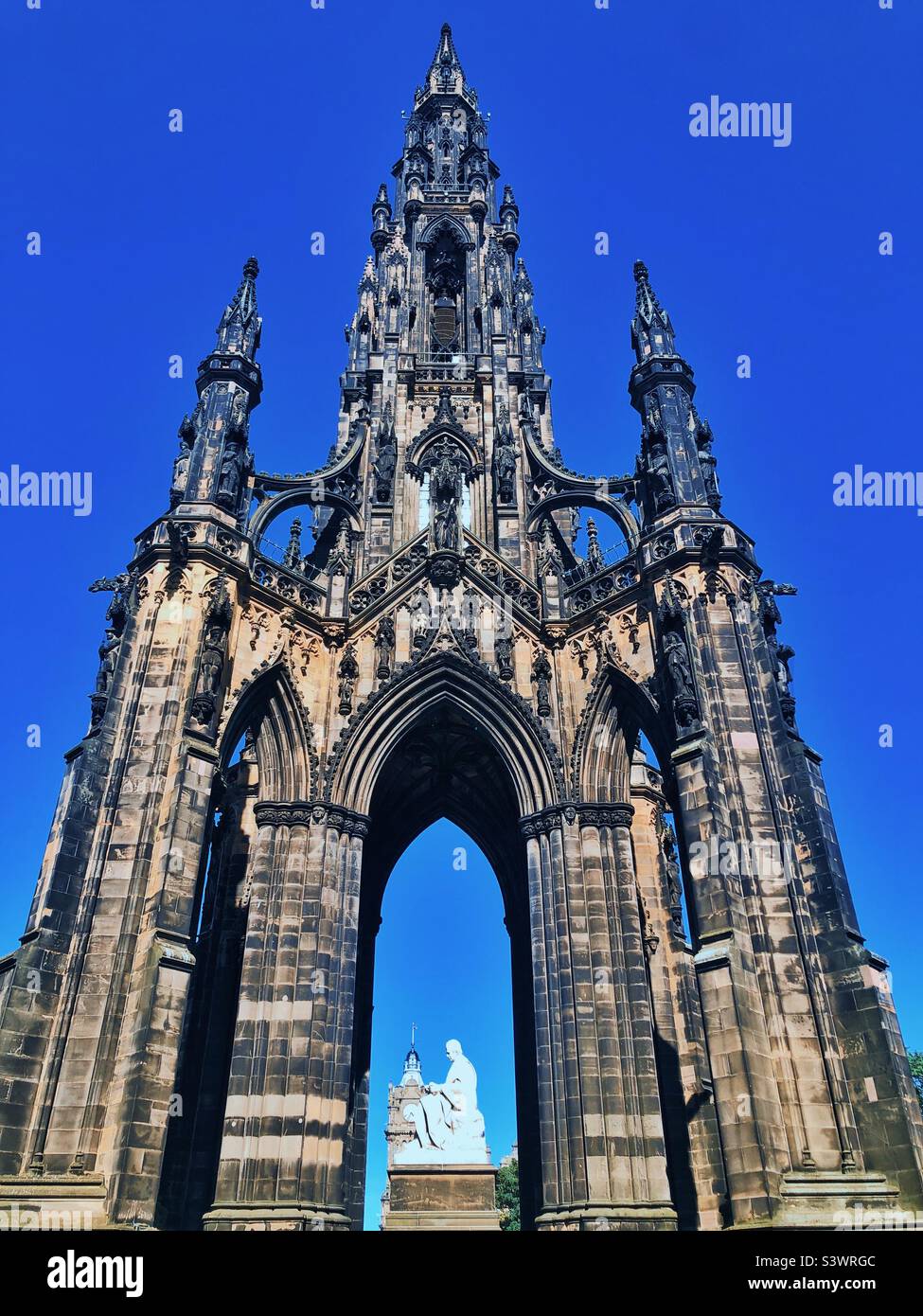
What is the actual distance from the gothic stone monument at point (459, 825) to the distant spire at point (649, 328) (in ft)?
0.25

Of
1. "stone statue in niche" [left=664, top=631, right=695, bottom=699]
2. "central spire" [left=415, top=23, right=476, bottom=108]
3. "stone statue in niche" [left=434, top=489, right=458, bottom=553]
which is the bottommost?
"stone statue in niche" [left=664, top=631, right=695, bottom=699]

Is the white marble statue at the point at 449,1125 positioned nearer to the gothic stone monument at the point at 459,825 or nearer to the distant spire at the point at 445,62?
the gothic stone monument at the point at 459,825

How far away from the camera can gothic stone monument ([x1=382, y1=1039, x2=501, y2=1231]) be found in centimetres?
1759

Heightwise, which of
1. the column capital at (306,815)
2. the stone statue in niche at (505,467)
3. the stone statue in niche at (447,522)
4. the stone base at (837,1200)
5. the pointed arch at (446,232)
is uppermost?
the pointed arch at (446,232)

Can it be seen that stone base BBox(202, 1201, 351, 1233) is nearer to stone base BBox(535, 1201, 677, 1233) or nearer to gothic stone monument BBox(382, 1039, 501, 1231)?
gothic stone monument BBox(382, 1039, 501, 1231)

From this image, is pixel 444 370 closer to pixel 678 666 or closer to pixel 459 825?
pixel 459 825

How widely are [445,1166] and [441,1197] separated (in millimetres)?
498

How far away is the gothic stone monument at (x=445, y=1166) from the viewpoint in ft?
57.7

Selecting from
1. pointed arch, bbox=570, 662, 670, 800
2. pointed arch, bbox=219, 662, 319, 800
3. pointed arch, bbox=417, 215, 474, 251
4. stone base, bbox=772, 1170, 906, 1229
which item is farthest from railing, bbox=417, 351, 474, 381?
stone base, bbox=772, 1170, 906, 1229

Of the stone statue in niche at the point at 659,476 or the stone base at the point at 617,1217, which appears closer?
the stone base at the point at 617,1217

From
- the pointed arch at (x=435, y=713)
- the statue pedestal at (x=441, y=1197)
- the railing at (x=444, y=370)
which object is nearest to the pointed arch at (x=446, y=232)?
the railing at (x=444, y=370)

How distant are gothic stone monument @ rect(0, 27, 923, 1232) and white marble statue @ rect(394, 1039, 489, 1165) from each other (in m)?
1.38

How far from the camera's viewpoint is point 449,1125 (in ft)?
61.2

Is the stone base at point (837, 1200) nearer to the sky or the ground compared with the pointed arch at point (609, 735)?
nearer to the ground
